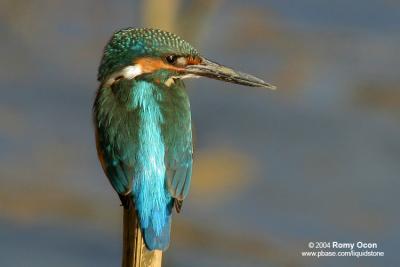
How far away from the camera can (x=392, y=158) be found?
6.77 metres

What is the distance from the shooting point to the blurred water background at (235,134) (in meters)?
6.38

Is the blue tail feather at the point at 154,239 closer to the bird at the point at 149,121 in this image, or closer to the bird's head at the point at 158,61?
the bird at the point at 149,121

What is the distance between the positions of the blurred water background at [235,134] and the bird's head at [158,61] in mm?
1443

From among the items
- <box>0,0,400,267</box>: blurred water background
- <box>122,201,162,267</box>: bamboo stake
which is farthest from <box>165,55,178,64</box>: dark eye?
<box>0,0,400,267</box>: blurred water background

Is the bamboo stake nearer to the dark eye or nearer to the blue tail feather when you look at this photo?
the blue tail feather

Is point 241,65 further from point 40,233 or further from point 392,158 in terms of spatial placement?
point 40,233

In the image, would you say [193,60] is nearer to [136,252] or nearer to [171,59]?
[171,59]

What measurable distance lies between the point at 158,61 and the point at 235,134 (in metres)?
2.81

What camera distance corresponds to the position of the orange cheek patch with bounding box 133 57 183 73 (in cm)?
417

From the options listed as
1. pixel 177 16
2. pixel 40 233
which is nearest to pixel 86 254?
pixel 40 233

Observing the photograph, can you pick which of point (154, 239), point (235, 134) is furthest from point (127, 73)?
point (235, 134)

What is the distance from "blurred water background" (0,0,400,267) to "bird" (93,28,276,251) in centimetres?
146

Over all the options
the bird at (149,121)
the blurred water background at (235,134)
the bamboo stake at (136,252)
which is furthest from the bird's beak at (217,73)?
the blurred water background at (235,134)

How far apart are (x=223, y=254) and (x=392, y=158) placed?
0.99m
